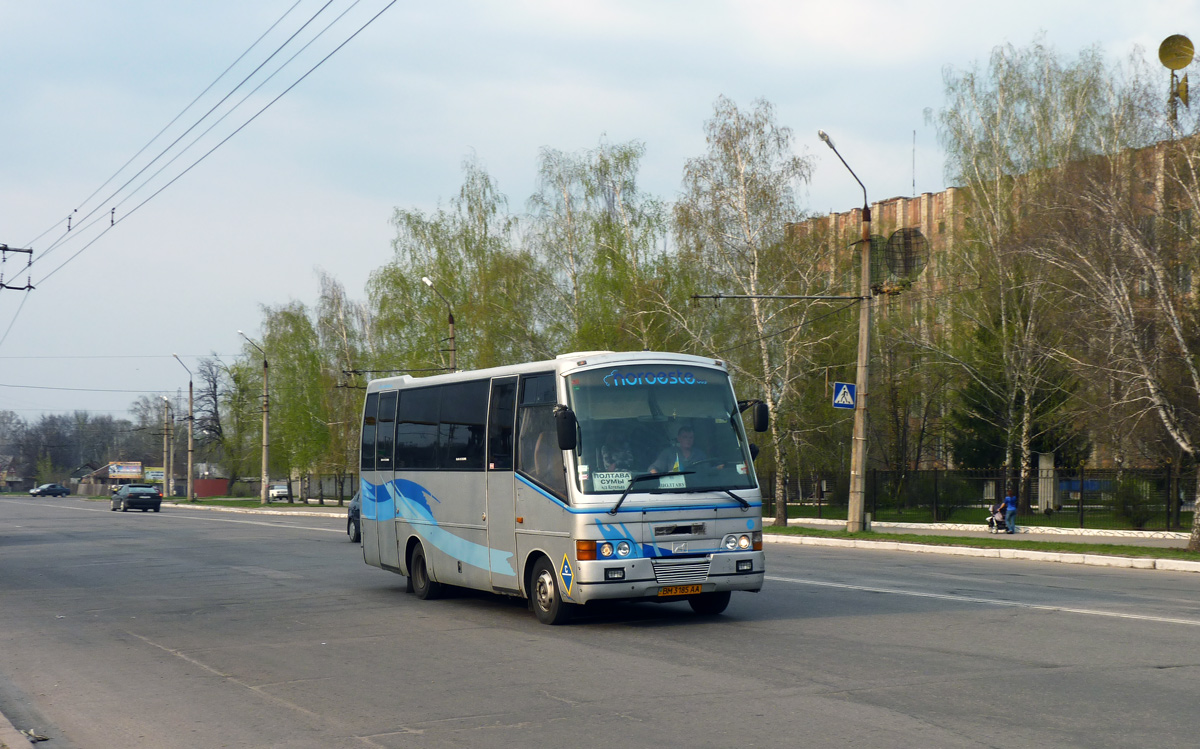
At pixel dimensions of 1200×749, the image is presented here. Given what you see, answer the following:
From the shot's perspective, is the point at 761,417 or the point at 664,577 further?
the point at 761,417

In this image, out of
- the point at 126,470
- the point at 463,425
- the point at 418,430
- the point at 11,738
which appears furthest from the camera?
the point at 126,470

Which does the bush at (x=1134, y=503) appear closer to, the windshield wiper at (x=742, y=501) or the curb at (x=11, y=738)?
the windshield wiper at (x=742, y=501)

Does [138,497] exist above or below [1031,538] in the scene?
below

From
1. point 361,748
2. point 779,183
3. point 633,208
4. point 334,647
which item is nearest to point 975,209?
point 779,183

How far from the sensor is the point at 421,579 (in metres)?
15.0

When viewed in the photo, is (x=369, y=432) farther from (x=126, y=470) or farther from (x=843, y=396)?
(x=126, y=470)

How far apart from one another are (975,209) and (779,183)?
29.6ft

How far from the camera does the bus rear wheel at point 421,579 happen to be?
585 inches

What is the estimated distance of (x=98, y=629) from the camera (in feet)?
41.3

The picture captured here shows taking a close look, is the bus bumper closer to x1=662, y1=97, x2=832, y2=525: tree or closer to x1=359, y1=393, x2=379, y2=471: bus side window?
x1=359, y1=393, x2=379, y2=471: bus side window

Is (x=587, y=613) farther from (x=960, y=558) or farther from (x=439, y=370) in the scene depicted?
(x=439, y=370)

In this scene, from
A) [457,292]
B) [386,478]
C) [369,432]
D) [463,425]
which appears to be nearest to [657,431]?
[463,425]

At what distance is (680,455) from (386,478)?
5.75m

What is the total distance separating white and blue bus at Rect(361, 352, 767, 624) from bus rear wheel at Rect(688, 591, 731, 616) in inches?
0.5
